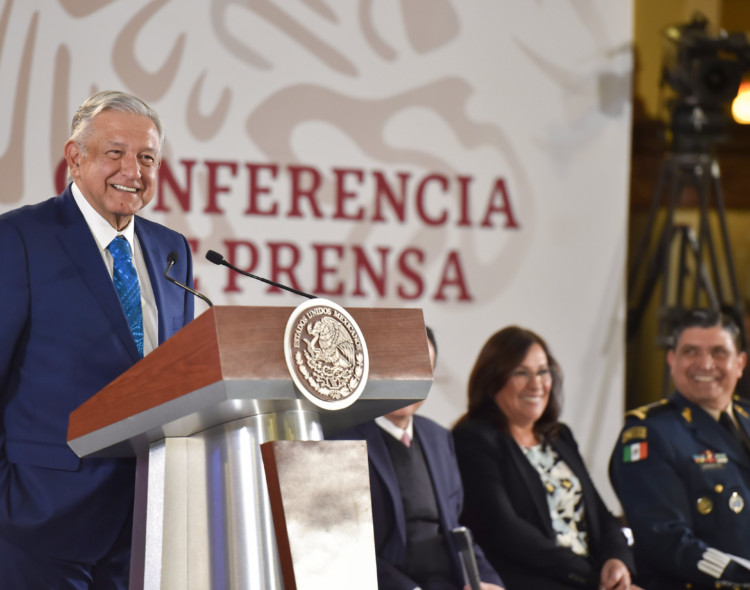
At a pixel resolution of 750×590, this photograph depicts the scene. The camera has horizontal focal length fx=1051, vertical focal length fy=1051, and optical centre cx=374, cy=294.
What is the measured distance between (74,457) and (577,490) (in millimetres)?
2131

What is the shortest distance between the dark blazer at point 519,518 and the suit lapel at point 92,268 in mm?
1821

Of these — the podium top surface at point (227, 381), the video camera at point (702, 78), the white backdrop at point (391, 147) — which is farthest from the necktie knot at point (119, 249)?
the video camera at point (702, 78)

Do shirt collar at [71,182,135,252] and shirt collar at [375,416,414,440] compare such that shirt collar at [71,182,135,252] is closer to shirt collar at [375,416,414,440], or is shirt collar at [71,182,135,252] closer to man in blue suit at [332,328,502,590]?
man in blue suit at [332,328,502,590]

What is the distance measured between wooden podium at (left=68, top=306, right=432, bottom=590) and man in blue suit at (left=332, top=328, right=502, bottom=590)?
4.54 feet

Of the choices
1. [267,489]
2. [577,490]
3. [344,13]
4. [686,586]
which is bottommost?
[686,586]

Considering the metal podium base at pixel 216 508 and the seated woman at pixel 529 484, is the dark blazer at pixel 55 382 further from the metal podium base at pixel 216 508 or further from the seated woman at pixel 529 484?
the seated woman at pixel 529 484

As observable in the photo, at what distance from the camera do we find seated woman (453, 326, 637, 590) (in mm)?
3193

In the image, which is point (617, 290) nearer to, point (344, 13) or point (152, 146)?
point (344, 13)

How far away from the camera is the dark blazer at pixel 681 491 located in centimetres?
333

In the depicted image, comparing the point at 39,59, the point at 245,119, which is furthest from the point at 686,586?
the point at 39,59

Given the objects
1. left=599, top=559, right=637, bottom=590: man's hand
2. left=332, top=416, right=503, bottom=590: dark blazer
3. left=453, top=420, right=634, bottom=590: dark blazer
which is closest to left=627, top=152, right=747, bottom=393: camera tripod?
left=453, top=420, right=634, bottom=590: dark blazer

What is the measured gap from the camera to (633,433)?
358cm

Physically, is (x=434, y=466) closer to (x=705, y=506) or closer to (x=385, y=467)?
(x=385, y=467)

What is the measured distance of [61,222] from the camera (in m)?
1.78
